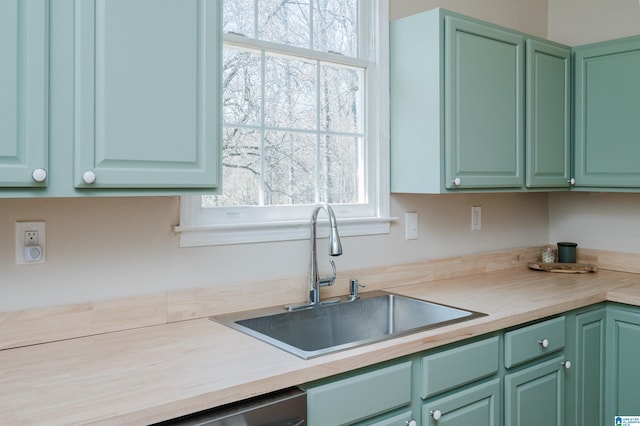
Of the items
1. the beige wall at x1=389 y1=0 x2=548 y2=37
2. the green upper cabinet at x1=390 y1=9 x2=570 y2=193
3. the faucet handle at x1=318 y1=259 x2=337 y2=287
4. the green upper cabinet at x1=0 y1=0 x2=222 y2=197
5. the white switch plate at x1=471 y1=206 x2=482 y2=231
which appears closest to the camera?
the green upper cabinet at x1=0 y1=0 x2=222 y2=197

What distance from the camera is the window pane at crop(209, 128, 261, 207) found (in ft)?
6.65

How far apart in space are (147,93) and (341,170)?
1.09 metres

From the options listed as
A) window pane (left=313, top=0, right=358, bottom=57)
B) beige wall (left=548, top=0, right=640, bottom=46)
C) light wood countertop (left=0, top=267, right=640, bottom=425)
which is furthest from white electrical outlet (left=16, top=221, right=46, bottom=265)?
beige wall (left=548, top=0, right=640, bottom=46)

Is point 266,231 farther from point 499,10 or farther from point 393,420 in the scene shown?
point 499,10

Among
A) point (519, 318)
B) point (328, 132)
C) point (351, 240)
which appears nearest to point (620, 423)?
point (519, 318)

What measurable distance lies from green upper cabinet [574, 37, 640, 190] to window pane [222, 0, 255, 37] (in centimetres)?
173

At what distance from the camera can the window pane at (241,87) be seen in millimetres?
2029

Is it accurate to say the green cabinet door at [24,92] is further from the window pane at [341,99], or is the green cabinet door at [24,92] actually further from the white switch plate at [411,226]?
the white switch plate at [411,226]

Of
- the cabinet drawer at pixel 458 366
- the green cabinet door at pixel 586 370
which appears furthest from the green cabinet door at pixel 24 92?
the green cabinet door at pixel 586 370

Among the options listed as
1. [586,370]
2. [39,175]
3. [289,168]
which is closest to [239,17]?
[289,168]

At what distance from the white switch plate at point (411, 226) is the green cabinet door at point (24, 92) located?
1.63m

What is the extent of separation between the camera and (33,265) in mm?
1593

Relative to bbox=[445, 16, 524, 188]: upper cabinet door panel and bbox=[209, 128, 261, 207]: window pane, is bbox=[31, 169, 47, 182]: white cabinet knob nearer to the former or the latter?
bbox=[209, 128, 261, 207]: window pane

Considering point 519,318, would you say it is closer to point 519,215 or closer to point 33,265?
point 519,215
